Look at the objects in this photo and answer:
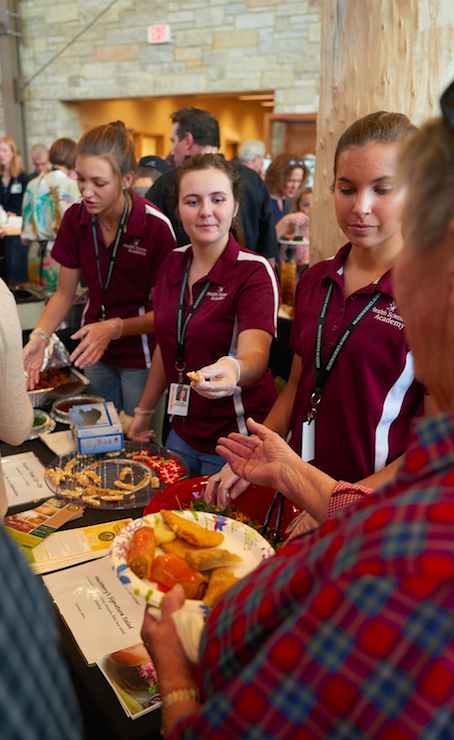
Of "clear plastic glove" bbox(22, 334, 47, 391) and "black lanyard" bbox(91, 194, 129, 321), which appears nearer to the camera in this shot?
"clear plastic glove" bbox(22, 334, 47, 391)

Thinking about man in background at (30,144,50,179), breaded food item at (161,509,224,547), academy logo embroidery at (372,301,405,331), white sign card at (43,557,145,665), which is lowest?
white sign card at (43,557,145,665)

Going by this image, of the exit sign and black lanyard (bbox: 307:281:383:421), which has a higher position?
the exit sign

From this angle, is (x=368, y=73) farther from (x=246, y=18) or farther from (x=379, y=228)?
(x=246, y=18)

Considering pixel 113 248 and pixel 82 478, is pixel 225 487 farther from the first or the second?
pixel 113 248

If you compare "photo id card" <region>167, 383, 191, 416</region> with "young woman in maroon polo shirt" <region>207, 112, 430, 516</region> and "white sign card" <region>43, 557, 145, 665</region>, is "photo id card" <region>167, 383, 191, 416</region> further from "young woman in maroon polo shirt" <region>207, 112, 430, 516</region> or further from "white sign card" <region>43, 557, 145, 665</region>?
"white sign card" <region>43, 557, 145, 665</region>

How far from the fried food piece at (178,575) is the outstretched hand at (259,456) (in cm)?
31

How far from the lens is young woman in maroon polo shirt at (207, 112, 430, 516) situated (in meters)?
1.34

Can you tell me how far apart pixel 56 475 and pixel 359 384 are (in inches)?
36.6

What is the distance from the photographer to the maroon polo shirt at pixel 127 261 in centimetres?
247

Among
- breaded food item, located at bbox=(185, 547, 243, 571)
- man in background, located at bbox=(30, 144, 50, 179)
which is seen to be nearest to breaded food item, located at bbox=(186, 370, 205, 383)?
breaded food item, located at bbox=(185, 547, 243, 571)

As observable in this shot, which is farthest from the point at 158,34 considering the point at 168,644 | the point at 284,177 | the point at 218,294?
the point at 168,644

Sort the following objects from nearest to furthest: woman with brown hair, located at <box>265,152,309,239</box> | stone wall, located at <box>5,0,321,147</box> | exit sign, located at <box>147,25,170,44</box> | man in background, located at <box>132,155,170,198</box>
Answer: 1. man in background, located at <box>132,155,170,198</box>
2. woman with brown hair, located at <box>265,152,309,239</box>
3. stone wall, located at <box>5,0,321,147</box>
4. exit sign, located at <box>147,25,170,44</box>

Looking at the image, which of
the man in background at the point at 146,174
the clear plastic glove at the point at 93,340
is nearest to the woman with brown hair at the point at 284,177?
the man in background at the point at 146,174

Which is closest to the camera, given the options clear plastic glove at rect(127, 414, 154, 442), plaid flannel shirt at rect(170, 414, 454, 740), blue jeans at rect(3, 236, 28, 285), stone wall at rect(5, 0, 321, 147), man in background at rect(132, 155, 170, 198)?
plaid flannel shirt at rect(170, 414, 454, 740)
